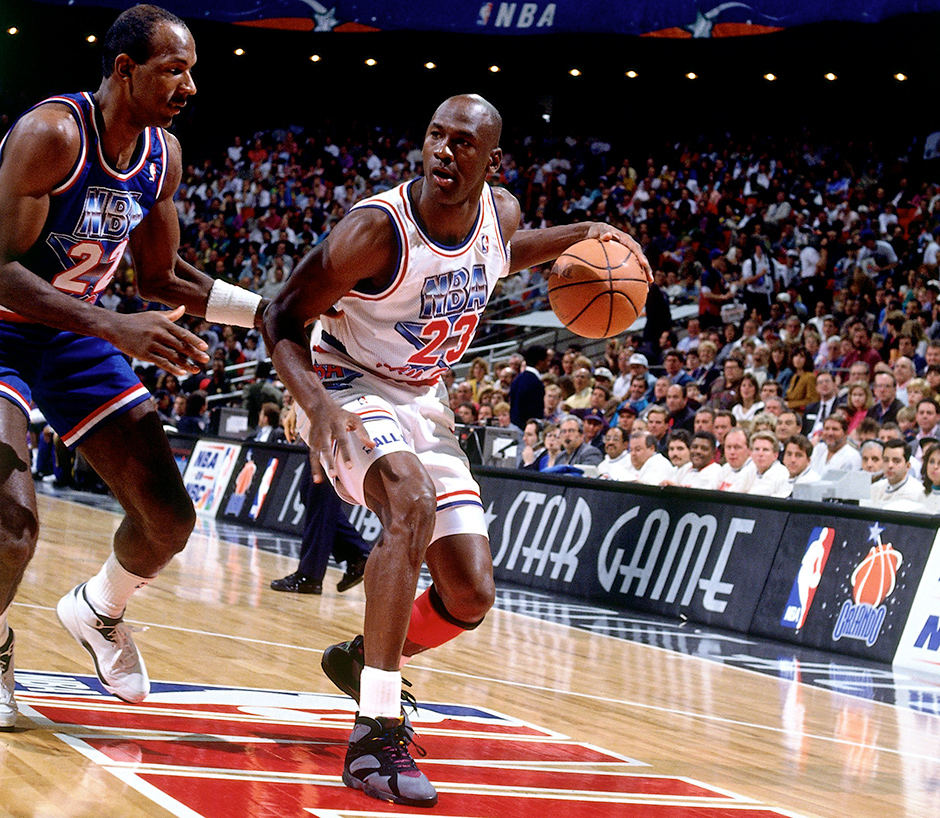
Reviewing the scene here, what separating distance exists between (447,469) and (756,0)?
13797 millimetres

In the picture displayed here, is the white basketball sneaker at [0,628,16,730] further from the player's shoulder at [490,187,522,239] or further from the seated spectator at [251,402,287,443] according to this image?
the seated spectator at [251,402,287,443]

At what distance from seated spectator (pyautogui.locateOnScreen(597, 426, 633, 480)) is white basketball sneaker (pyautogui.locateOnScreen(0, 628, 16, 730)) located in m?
6.93

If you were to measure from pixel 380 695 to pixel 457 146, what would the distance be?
1666mm

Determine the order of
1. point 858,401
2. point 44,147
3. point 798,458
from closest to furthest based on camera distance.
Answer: point 44,147 < point 798,458 < point 858,401

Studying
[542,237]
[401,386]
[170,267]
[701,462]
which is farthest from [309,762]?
[701,462]

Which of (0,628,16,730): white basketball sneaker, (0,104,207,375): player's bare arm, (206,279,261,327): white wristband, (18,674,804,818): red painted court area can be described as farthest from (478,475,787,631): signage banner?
(0,104,207,375): player's bare arm

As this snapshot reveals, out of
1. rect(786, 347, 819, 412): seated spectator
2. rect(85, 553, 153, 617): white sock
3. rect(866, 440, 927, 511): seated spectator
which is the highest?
rect(786, 347, 819, 412): seated spectator

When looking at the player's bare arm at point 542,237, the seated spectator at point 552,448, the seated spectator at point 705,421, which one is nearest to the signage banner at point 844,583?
the seated spectator at point 705,421

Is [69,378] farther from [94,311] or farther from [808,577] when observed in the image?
[808,577]

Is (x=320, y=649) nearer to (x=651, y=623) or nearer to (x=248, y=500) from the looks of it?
(x=651, y=623)

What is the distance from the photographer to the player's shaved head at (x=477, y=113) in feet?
12.1

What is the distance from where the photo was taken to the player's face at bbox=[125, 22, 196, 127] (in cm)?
366

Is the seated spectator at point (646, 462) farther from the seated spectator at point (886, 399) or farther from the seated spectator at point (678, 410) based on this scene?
the seated spectator at point (886, 399)

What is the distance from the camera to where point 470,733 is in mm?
4266
